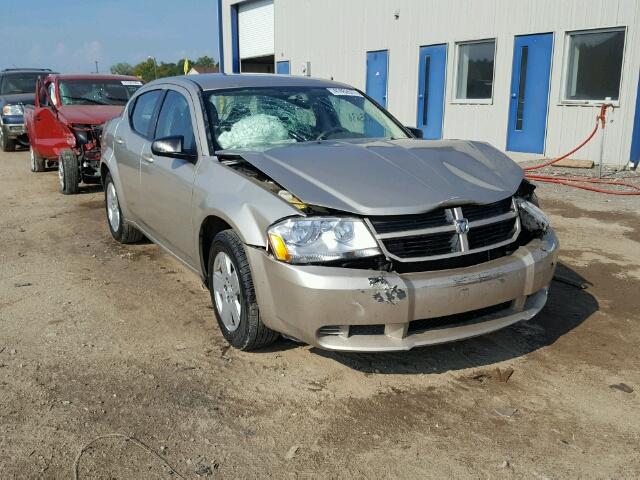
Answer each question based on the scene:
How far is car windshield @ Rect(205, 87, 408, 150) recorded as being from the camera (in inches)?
170

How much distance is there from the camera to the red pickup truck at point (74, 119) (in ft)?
29.9

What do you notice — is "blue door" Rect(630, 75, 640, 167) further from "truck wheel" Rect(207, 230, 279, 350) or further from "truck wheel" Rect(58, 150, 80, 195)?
"truck wheel" Rect(207, 230, 279, 350)

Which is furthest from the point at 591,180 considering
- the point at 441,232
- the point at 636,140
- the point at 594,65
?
the point at 441,232

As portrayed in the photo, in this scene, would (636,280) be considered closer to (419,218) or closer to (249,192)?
(419,218)

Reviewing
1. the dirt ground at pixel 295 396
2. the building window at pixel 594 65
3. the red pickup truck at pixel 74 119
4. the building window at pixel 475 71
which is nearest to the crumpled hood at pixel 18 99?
the red pickup truck at pixel 74 119

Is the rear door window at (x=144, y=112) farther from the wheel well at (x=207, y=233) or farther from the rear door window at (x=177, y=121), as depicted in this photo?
the wheel well at (x=207, y=233)

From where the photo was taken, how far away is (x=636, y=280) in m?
5.18

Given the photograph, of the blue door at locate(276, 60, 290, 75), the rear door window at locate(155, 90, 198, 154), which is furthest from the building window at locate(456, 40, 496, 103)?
the rear door window at locate(155, 90, 198, 154)

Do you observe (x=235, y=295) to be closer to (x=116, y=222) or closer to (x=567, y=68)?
(x=116, y=222)

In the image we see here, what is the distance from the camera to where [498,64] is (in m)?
13.5

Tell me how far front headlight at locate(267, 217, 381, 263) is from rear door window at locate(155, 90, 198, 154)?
51.5 inches

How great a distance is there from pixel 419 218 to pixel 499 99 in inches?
449

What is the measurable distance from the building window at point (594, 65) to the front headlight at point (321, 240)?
10.1 meters

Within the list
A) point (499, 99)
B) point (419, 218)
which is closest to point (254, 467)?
point (419, 218)
